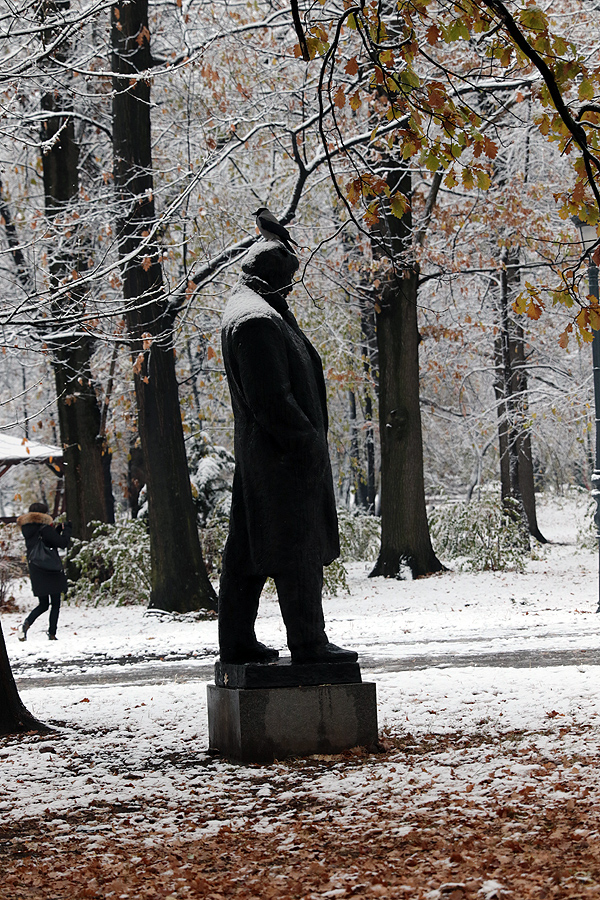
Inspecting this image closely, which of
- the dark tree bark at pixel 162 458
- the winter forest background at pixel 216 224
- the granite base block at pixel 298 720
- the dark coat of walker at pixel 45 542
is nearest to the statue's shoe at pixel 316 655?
the granite base block at pixel 298 720

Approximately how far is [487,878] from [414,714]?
3.14m

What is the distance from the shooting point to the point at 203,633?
12328 mm

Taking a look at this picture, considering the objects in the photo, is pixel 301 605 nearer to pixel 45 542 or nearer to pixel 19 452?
pixel 45 542

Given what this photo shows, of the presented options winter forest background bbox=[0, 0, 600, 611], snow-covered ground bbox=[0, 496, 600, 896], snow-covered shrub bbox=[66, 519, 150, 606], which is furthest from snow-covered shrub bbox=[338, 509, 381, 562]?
snow-covered ground bbox=[0, 496, 600, 896]

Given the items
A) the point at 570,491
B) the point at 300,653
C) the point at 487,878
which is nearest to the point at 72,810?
the point at 300,653

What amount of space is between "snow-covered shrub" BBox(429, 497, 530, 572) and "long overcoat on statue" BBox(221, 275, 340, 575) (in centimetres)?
1212

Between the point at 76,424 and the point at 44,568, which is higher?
the point at 76,424

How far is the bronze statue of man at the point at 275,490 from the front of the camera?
557 centimetres

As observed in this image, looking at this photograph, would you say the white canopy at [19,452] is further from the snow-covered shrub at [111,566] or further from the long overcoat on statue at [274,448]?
the long overcoat on statue at [274,448]

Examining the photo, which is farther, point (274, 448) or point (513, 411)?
point (513, 411)

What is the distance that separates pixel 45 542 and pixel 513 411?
12.7 meters

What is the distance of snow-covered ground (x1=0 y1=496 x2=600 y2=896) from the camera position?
4.79 meters

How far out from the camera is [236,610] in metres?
5.93

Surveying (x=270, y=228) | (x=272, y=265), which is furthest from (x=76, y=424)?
(x=272, y=265)
